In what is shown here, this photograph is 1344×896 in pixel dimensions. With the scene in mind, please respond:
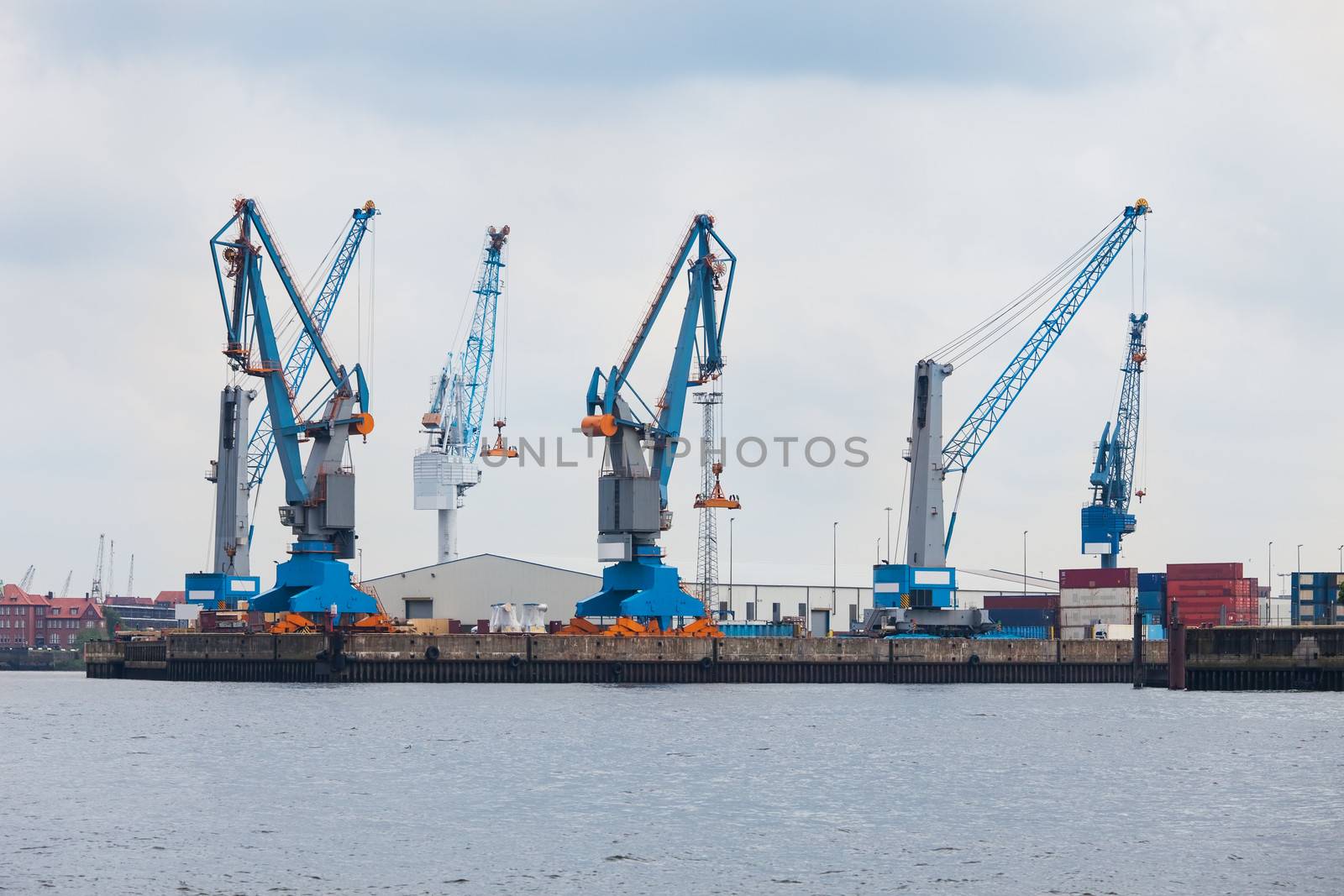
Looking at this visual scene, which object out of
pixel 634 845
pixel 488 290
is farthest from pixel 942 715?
pixel 488 290

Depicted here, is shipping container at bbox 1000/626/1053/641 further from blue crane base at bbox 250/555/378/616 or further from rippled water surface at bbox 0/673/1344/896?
blue crane base at bbox 250/555/378/616

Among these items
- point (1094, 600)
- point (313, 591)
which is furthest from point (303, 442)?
point (1094, 600)

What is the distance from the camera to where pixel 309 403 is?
11062 cm

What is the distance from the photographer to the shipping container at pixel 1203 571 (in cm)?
12231

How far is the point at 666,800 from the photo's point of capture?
49.8m

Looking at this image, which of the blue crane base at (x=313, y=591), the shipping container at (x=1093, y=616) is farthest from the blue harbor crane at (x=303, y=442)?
the shipping container at (x=1093, y=616)

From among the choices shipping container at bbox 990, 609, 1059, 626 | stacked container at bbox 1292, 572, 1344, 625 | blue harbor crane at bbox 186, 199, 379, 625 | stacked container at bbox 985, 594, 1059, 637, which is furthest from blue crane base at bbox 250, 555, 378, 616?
stacked container at bbox 1292, 572, 1344, 625

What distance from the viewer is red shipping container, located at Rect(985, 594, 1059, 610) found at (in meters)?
139

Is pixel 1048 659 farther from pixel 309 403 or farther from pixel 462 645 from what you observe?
pixel 309 403

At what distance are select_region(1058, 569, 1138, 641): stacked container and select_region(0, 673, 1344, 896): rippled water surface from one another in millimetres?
40926

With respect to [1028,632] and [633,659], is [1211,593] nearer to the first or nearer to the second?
[1028,632]

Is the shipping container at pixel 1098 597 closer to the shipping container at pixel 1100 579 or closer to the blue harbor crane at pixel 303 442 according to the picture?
the shipping container at pixel 1100 579

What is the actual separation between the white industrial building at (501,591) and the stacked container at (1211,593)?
106ft

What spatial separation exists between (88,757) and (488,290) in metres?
112
